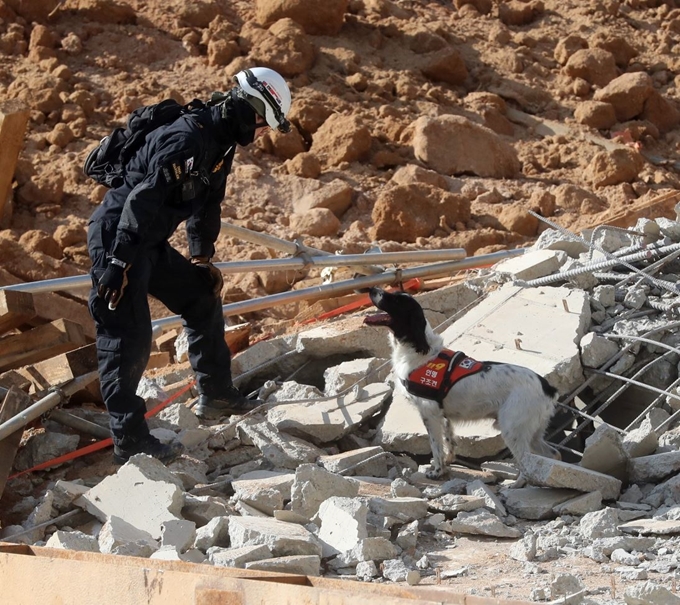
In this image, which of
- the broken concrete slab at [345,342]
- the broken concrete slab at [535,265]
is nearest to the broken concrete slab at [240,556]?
the broken concrete slab at [345,342]

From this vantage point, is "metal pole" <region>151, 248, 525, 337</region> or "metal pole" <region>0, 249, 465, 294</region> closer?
"metal pole" <region>0, 249, 465, 294</region>

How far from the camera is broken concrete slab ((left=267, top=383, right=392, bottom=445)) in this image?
635cm

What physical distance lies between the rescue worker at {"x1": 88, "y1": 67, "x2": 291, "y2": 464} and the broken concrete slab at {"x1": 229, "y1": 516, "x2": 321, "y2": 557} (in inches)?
52.0

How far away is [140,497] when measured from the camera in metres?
5.13

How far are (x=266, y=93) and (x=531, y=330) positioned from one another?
7.89 ft

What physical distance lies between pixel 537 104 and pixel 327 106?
301 centimetres

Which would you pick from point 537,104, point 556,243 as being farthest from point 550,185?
point 556,243

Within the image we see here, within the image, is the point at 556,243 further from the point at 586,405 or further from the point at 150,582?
the point at 150,582

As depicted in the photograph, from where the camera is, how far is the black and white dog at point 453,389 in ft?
19.4

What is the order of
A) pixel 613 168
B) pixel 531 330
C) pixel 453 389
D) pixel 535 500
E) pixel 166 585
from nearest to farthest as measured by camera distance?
pixel 166 585
pixel 535 500
pixel 453 389
pixel 531 330
pixel 613 168

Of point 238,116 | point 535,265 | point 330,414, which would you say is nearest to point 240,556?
point 330,414

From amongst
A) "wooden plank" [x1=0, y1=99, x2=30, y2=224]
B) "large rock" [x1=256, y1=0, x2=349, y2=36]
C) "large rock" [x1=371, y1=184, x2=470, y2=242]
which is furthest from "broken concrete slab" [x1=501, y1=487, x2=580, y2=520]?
"large rock" [x1=256, y1=0, x2=349, y2=36]

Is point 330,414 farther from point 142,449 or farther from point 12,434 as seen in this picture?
point 12,434

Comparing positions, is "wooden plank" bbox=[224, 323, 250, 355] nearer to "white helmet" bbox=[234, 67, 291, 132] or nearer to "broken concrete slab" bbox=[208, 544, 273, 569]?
"white helmet" bbox=[234, 67, 291, 132]
